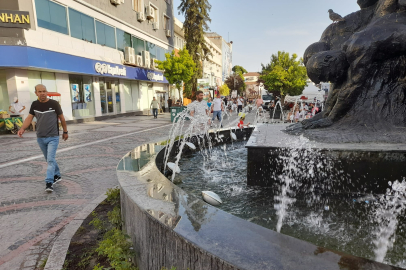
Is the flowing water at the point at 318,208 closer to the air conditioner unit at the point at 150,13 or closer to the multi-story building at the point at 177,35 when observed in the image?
the air conditioner unit at the point at 150,13

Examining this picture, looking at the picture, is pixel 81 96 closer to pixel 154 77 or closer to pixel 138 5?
pixel 154 77

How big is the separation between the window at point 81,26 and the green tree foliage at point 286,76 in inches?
828

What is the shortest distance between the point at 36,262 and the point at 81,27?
17.9 meters

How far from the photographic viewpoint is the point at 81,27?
17328 millimetres

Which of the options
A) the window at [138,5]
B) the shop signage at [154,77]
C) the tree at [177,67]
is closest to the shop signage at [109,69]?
the tree at [177,67]

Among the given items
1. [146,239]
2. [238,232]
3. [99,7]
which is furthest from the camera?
[99,7]

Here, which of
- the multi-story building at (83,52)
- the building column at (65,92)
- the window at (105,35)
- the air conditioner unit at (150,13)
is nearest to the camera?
the multi-story building at (83,52)

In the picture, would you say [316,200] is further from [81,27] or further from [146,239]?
[81,27]

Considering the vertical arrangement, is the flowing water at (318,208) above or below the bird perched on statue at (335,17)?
below

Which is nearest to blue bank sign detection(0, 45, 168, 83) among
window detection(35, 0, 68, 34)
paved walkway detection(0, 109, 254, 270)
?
window detection(35, 0, 68, 34)

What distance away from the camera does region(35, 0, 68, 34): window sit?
14152mm

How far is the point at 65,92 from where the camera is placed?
54.5 ft

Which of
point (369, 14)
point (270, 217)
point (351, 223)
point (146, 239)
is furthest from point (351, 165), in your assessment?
point (369, 14)

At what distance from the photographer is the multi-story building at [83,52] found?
13.1 metres
